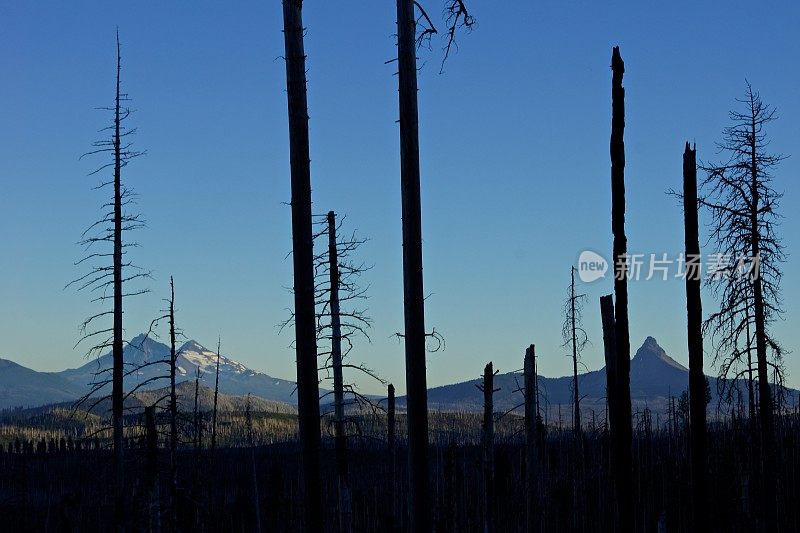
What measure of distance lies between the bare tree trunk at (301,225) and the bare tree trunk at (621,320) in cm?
618

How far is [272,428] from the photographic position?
7520 inches

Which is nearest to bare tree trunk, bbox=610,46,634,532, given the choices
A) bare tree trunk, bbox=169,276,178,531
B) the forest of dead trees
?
the forest of dead trees

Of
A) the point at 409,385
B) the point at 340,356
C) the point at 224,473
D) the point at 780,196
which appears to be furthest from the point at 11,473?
the point at 409,385

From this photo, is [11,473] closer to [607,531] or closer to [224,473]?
[224,473]

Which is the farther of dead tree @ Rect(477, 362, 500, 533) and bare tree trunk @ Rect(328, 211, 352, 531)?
bare tree trunk @ Rect(328, 211, 352, 531)

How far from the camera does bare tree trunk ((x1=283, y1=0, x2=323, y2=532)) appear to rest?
14.3m

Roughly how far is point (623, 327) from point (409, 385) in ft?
18.1

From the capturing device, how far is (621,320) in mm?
18359

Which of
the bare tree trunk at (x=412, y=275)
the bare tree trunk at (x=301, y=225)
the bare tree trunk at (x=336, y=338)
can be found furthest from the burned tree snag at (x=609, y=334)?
the bare tree trunk at (x=336, y=338)

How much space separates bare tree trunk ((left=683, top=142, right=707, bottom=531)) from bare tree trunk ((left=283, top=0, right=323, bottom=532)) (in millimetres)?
7682

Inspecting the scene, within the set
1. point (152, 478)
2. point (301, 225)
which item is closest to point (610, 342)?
point (301, 225)

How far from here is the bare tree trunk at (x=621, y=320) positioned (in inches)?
718

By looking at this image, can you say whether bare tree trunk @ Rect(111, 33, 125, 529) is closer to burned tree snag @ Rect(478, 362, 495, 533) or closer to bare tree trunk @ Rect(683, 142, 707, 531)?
burned tree snag @ Rect(478, 362, 495, 533)

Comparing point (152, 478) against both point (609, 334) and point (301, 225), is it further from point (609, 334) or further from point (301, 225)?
point (301, 225)
